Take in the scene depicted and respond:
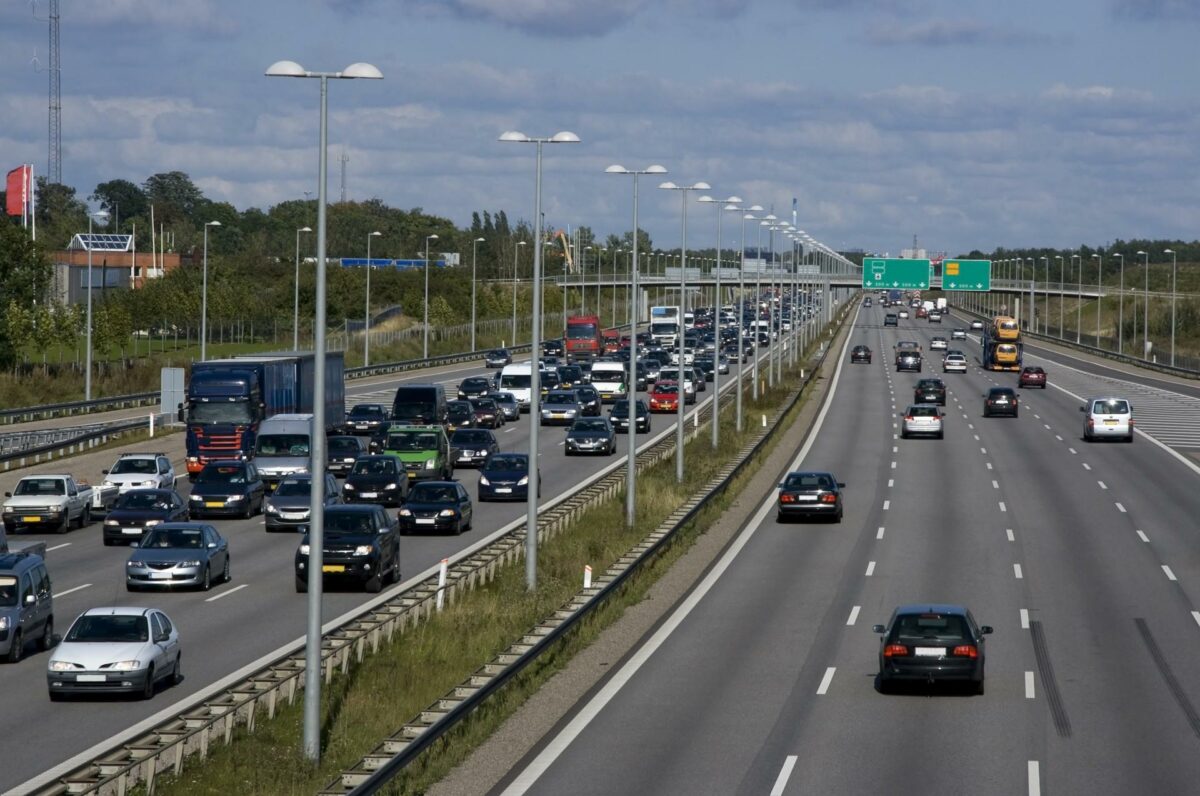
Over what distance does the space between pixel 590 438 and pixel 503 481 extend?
14076 millimetres

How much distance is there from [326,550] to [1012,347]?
92268 millimetres

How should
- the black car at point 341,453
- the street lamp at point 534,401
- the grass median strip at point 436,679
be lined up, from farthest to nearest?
the black car at point 341,453
the street lamp at point 534,401
the grass median strip at point 436,679

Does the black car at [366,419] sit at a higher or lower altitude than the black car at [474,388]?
lower

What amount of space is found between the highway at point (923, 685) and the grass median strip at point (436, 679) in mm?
986

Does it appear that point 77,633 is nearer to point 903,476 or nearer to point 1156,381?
point 903,476

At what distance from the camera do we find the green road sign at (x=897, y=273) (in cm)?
15338

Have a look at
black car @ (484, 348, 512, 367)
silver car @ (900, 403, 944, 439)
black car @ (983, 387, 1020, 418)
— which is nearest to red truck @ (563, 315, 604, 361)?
black car @ (484, 348, 512, 367)

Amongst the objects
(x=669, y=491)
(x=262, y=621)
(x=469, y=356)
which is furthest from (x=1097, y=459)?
(x=469, y=356)

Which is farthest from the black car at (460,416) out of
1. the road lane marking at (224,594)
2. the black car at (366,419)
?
the road lane marking at (224,594)

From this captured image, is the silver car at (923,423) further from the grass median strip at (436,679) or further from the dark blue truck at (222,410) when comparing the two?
the grass median strip at (436,679)

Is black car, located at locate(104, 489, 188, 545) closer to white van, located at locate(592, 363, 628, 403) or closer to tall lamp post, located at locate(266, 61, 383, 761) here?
Result: tall lamp post, located at locate(266, 61, 383, 761)

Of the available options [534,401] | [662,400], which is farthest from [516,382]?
[534,401]

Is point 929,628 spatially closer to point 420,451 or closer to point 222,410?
point 420,451

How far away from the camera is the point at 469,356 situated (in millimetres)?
125000
